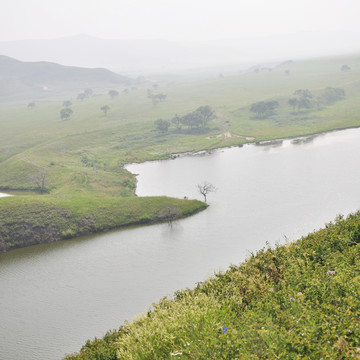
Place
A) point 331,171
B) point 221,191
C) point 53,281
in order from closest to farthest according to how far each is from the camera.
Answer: point 53,281, point 221,191, point 331,171

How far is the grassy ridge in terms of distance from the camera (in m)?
66.9

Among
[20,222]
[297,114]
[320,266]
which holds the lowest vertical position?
[20,222]

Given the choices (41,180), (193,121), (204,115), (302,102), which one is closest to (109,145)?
(193,121)

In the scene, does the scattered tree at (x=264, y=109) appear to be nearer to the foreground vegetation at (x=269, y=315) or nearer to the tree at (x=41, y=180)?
the tree at (x=41, y=180)

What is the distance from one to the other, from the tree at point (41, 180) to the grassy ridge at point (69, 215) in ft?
65.2

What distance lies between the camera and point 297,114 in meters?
172

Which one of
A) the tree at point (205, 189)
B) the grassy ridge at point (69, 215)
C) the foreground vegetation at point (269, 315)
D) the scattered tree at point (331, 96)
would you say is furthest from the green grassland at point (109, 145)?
the foreground vegetation at point (269, 315)

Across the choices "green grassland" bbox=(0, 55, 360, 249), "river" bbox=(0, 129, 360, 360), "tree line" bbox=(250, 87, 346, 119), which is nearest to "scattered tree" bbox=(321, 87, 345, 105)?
"tree line" bbox=(250, 87, 346, 119)

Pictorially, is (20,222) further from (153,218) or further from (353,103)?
(353,103)

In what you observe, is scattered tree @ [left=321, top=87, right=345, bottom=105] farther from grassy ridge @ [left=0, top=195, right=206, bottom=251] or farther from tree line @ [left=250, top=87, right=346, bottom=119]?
grassy ridge @ [left=0, top=195, right=206, bottom=251]

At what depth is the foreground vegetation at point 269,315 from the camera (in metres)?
18.5

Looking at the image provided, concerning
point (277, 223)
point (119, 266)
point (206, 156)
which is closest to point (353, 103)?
point (206, 156)

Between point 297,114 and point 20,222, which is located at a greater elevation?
point 297,114

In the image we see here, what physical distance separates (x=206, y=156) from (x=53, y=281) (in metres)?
77.9
